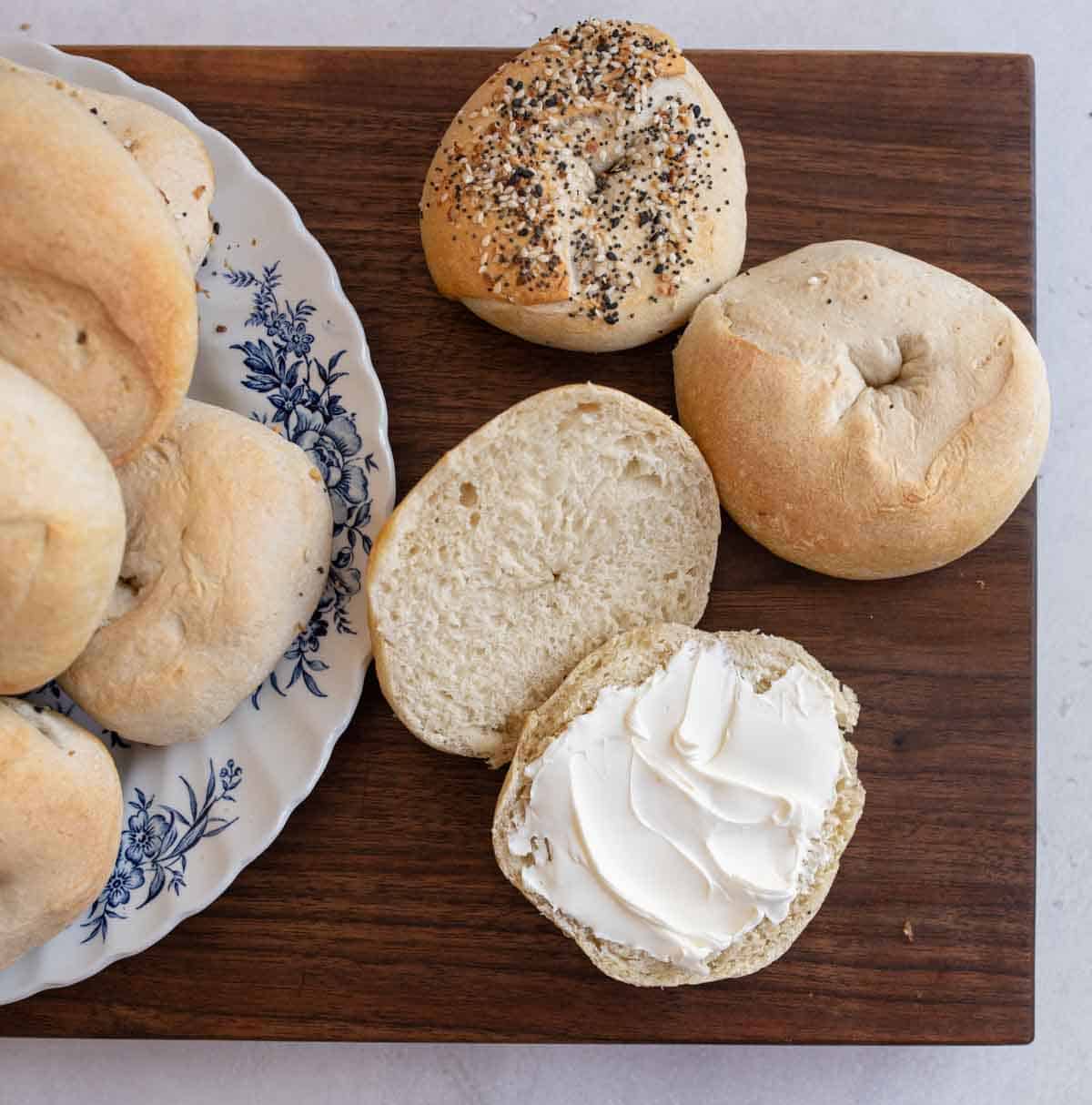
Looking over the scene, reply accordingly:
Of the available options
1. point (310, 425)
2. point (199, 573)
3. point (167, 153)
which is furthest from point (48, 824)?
point (167, 153)

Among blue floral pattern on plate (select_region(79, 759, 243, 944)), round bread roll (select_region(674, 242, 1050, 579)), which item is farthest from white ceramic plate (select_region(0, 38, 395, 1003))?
round bread roll (select_region(674, 242, 1050, 579))

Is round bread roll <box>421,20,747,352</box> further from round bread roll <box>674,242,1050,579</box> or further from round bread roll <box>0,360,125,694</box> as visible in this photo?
round bread roll <box>0,360,125,694</box>

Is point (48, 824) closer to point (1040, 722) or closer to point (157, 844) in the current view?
point (157, 844)

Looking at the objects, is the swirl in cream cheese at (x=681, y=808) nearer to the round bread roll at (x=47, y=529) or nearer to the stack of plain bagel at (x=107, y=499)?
the stack of plain bagel at (x=107, y=499)

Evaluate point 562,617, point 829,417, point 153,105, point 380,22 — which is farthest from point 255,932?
point 380,22

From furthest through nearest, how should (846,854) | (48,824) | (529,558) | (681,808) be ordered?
(846,854) < (529,558) < (681,808) < (48,824)

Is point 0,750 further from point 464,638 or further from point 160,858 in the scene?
point 464,638
